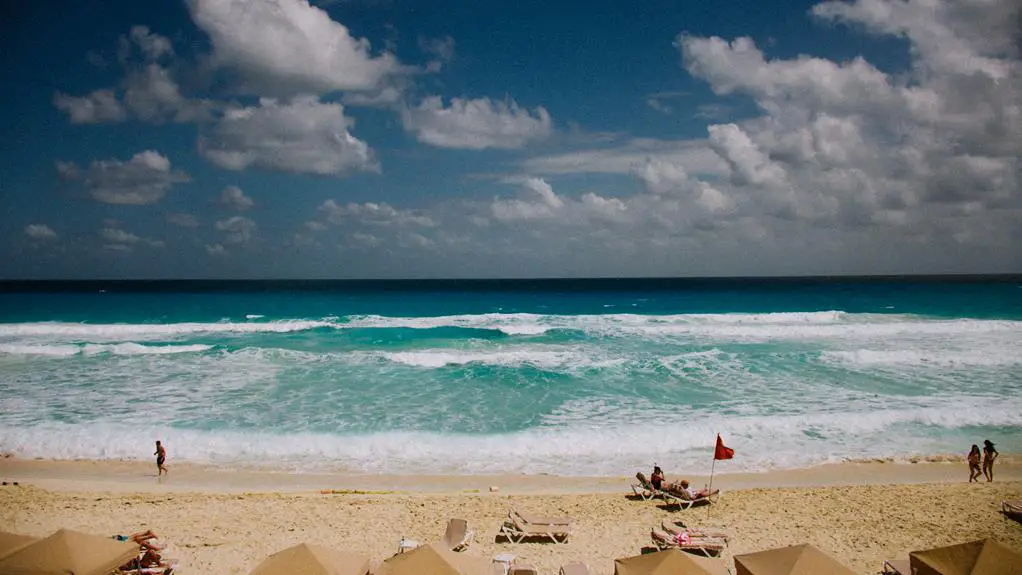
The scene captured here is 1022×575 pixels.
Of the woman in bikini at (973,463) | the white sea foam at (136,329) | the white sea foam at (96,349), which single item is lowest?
the woman in bikini at (973,463)

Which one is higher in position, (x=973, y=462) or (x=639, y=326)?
(x=639, y=326)

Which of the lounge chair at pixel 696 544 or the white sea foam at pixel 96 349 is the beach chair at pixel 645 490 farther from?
the white sea foam at pixel 96 349

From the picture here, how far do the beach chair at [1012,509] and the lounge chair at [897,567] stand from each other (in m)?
3.87

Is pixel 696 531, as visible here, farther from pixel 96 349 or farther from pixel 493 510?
pixel 96 349

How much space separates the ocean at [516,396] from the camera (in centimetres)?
1511

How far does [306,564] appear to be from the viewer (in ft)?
24.6

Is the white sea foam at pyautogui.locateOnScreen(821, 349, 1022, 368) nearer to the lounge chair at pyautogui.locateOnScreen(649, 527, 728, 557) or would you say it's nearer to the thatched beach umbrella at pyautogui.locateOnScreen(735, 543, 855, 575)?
the lounge chair at pyautogui.locateOnScreen(649, 527, 728, 557)

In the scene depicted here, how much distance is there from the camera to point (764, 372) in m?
23.5

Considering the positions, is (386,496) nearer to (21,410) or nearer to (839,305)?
(21,410)

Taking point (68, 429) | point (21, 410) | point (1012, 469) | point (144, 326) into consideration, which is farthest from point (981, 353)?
point (144, 326)

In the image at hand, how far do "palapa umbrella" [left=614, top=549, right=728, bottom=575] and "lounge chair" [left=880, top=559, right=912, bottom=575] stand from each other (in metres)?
3.05

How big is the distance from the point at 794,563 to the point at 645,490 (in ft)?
15.7

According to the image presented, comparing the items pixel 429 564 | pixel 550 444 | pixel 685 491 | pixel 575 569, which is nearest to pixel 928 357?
pixel 550 444

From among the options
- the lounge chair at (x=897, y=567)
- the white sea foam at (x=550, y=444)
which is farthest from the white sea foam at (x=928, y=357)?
the lounge chair at (x=897, y=567)
